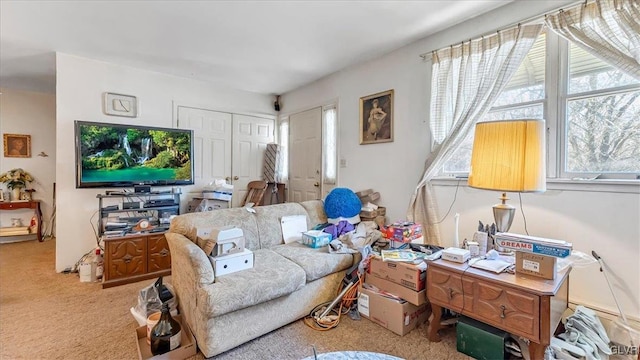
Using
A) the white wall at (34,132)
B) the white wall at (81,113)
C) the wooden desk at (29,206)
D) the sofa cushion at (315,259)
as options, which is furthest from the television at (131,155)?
the white wall at (34,132)

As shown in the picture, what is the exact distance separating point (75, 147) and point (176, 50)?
5.22 feet

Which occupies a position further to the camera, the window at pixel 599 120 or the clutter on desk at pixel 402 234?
the clutter on desk at pixel 402 234

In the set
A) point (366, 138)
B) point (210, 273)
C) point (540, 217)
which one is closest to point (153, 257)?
point (210, 273)

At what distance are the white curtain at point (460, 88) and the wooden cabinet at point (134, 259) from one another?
277 centimetres

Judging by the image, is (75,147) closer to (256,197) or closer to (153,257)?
(153,257)

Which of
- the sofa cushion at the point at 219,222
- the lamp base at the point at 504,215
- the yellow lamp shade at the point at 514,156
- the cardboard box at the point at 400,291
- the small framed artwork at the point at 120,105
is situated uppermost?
the small framed artwork at the point at 120,105

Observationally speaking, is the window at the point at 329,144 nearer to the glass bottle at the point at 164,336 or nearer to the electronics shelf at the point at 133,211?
the electronics shelf at the point at 133,211

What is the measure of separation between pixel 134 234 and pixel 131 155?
0.99 metres

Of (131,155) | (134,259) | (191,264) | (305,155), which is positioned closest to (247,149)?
(305,155)

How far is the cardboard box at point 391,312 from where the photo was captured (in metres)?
1.94

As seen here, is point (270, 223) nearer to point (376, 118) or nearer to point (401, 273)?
point (401, 273)

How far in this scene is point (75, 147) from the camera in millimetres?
3168

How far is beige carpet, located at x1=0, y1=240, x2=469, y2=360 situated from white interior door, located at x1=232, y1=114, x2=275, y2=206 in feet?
7.24

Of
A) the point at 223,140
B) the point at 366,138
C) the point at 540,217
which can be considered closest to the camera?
the point at 540,217
